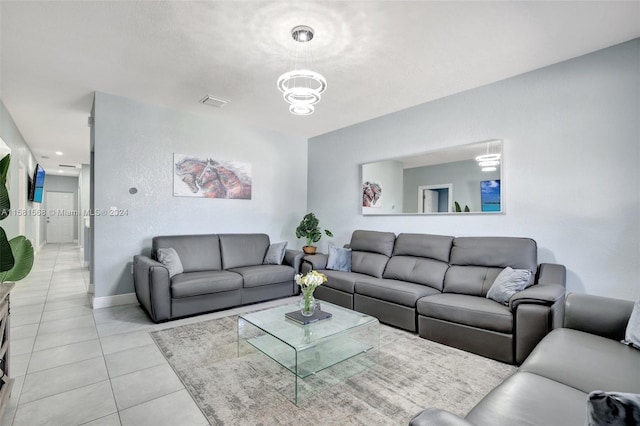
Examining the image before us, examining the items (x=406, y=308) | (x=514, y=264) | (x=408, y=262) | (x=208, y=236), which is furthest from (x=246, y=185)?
(x=514, y=264)

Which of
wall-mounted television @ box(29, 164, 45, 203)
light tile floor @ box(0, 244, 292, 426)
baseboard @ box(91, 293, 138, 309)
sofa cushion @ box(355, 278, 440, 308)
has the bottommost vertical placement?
light tile floor @ box(0, 244, 292, 426)

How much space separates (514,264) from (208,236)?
152 inches

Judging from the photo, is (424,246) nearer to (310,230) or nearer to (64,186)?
(310,230)

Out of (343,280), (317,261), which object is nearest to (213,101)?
(317,261)

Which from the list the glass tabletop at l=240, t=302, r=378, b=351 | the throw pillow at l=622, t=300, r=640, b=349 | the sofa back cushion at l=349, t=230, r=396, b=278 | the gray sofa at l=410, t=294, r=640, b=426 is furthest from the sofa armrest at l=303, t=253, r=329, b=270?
the throw pillow at l=622, t=300, r=640, b=349

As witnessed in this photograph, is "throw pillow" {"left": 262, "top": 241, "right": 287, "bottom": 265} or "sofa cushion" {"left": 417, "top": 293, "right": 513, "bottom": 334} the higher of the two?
"throw pillow" {"left": 262, "top": 241, "right": 287, "bottom": 265}

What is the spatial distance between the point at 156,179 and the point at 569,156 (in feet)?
16.1

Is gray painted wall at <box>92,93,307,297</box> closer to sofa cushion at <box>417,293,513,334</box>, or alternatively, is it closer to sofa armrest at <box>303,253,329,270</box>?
sofa armrest at <box>303,253,329,270</box>

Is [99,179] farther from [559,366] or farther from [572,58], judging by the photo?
[572,58]

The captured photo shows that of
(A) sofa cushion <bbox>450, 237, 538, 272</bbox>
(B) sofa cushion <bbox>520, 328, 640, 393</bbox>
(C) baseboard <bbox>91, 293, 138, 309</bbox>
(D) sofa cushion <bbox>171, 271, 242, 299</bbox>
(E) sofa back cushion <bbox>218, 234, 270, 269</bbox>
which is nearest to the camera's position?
(B) sofa cushion <bbox>520, 328, 640, 393</bbox>

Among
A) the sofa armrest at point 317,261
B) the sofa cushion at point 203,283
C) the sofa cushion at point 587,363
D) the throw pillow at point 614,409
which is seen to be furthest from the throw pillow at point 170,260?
the throw pillow at point 614,409

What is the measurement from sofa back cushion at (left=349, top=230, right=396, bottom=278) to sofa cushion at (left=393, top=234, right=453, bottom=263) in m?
0.13

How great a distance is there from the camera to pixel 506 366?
2.45 m

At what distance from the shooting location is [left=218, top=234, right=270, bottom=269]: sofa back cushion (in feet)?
14.8
